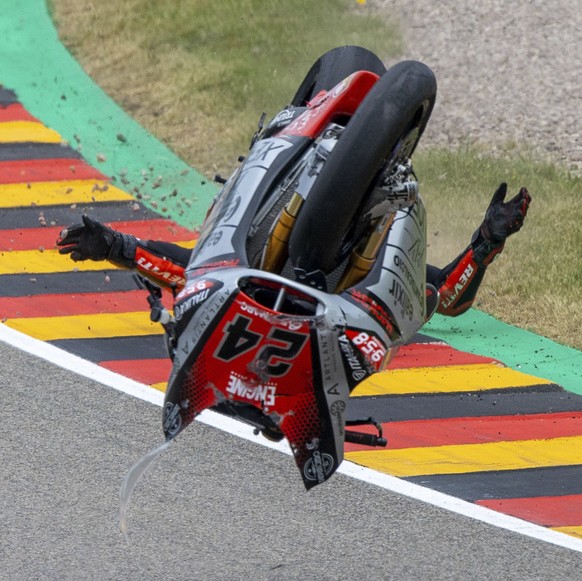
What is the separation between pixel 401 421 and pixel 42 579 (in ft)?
7.72

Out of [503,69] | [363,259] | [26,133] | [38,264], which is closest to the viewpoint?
[363,259]

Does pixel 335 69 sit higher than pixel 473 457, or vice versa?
pixel 335 69

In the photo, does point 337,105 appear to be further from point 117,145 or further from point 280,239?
point 117,145

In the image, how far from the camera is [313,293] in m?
4.19

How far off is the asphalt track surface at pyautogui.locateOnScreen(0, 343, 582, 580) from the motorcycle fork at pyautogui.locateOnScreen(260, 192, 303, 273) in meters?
1.25

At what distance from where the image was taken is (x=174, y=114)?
10.8 m

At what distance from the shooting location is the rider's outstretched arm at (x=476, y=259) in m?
6.19

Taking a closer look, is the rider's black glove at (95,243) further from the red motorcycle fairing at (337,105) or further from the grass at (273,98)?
the grass at (273,98)

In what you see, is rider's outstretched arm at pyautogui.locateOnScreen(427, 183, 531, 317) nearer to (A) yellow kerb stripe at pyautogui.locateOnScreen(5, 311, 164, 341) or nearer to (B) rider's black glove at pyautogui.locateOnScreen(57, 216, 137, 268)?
(B) rider's black glove at pyautogui.locateOnScreen(57, 216, 137, 268)

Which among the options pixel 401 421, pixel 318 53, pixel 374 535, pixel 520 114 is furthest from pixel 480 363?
pixel 318 53

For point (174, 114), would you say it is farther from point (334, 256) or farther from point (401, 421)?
point (334, 256)

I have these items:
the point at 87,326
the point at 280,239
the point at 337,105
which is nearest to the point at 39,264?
the point at 87,326

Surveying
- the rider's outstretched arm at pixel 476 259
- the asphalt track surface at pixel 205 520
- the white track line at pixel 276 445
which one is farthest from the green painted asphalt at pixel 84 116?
the asphalt track surface at pixel 205 520

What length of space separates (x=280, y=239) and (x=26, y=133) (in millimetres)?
5948
